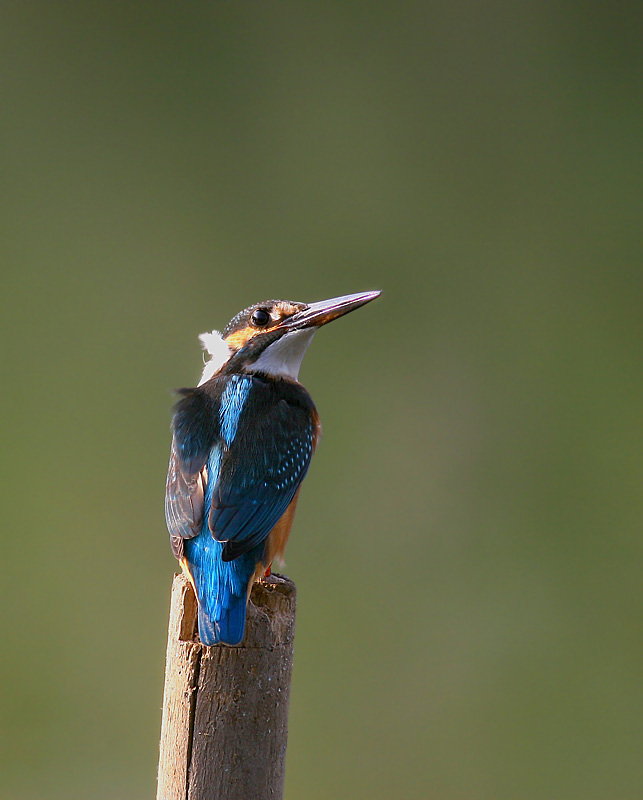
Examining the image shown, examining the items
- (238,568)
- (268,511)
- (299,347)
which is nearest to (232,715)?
(238,568)

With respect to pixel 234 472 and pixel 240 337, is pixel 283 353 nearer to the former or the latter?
pixel 240 337

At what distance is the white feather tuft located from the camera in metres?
1.45

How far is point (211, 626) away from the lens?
0.97 metres

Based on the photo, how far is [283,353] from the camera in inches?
55.4

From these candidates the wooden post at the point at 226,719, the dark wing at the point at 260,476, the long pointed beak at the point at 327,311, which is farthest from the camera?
the long pointed beak at the point at 327,311

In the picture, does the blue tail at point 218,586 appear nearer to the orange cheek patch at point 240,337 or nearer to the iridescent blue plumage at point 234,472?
the iridescent blue plumage at point 234,472

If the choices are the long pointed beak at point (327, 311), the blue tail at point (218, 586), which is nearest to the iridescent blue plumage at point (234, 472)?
the blue tail at point (218, 586)

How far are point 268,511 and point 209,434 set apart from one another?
153 millimetres

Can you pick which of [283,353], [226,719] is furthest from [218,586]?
[283,353]

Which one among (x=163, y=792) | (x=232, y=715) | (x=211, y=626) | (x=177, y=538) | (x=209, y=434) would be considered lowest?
(x=163, y=792)

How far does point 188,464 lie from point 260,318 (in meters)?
0.33

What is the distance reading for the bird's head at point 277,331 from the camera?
1367 millimetres

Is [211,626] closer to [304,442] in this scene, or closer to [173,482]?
[173,482]

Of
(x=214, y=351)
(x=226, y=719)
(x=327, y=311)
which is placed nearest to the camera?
(x=226, y=719)
